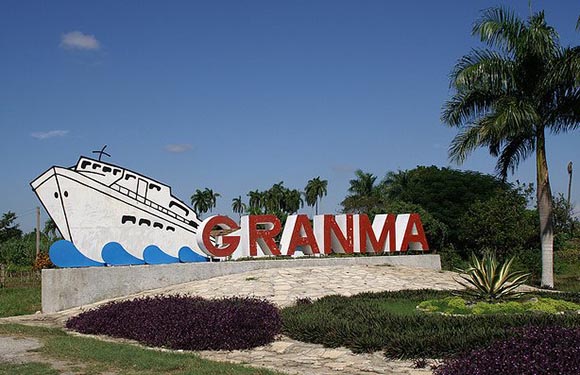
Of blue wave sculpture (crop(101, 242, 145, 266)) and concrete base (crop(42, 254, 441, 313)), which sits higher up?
blue wave sculpture (crop(101, 242, 145, 266))

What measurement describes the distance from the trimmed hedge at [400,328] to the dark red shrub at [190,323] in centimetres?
52

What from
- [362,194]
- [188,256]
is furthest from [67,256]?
[362,194]

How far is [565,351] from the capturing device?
6.37m

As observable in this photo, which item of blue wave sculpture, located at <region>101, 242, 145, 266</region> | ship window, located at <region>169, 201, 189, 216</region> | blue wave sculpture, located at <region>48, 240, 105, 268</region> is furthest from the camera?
ship window, located at <region>169, 201, 189, 216</region>

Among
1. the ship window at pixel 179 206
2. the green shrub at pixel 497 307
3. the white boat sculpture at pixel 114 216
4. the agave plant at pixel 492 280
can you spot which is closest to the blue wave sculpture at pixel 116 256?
the white boat sculpture at pixel 114 216

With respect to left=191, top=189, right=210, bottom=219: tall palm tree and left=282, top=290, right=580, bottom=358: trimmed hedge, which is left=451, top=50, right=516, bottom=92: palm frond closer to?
left=282, top=290, right=580, bottom=358: trimmed hedge

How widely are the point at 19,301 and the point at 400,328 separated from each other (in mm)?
13940

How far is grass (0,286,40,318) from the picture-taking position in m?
18.0

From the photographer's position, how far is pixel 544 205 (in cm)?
2023

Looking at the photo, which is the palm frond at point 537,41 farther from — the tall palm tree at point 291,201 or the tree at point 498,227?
the tall palm tree at point 291,201

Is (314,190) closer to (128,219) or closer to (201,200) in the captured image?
(201,200)

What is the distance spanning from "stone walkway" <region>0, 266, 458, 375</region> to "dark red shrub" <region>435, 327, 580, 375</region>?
4.96 ft

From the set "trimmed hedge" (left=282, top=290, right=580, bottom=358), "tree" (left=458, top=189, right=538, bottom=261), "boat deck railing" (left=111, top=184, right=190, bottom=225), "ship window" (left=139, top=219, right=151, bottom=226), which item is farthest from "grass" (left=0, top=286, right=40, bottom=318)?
"tree" (left=458, top=189, right=538, bottom=261)

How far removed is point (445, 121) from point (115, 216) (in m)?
10.8
